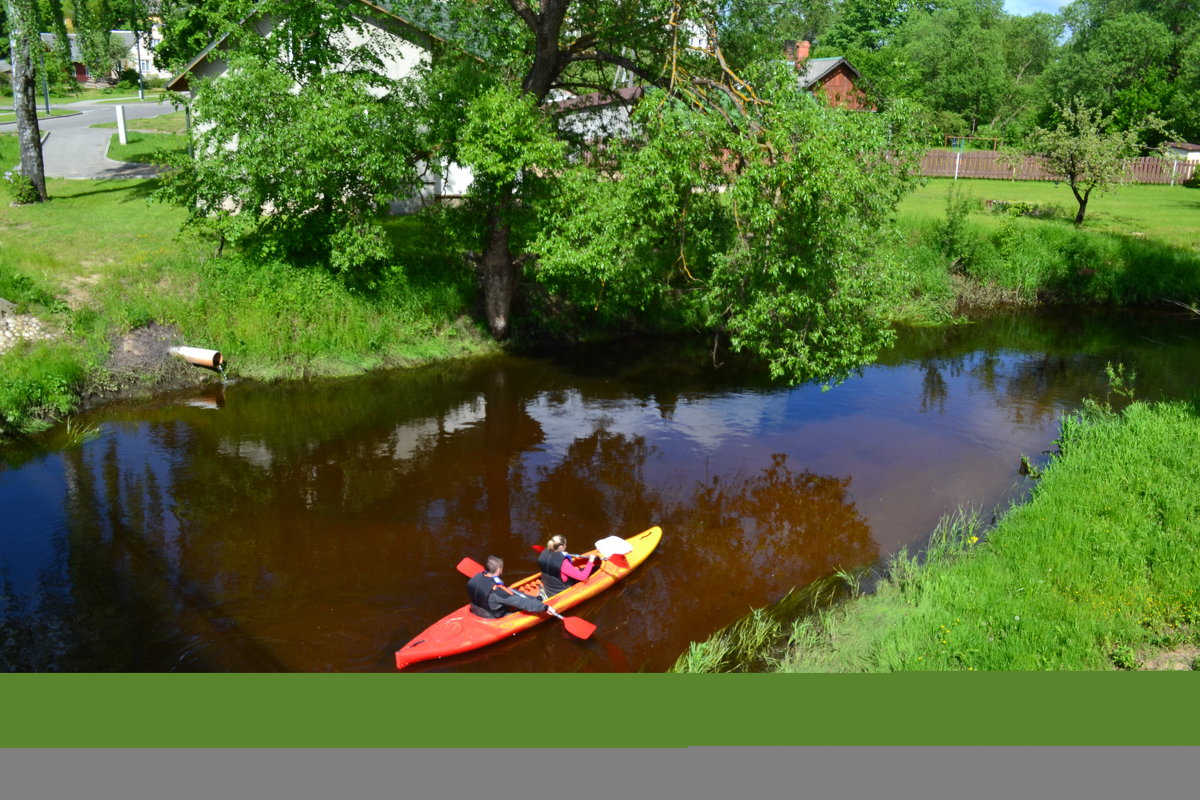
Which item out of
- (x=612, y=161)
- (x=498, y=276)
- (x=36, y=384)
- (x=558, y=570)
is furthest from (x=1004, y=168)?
(x=36, y=384)

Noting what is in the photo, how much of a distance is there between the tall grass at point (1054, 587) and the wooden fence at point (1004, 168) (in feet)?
97.1

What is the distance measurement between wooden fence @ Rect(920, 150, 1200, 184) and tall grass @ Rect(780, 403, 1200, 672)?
97.1ft

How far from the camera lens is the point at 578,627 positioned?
10.4m

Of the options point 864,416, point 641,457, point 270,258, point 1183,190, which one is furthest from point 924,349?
point 1183,190

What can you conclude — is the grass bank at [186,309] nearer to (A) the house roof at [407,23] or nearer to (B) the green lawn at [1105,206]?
(A) the house roof at [407,23]

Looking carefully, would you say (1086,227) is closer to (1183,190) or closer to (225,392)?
(1183,190)

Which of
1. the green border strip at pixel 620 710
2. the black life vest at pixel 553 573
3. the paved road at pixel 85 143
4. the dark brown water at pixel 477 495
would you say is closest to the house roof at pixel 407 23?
the dark brown water at pixel 477 495

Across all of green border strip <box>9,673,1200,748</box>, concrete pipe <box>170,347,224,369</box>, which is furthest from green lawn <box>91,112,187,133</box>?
green border strip <box>9,673,1200,748</box>

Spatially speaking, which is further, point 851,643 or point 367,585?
point 367,585

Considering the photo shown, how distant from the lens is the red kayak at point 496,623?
9.80 meters

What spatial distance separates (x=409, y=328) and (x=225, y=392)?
167 inches

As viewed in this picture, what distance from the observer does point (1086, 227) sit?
93.2 feet

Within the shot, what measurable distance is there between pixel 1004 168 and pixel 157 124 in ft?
127

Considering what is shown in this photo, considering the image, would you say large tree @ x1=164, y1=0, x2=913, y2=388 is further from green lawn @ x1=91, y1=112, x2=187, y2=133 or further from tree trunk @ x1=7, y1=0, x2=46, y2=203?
green lawn @ x1=91, y1=112, x2=187, y2=133
